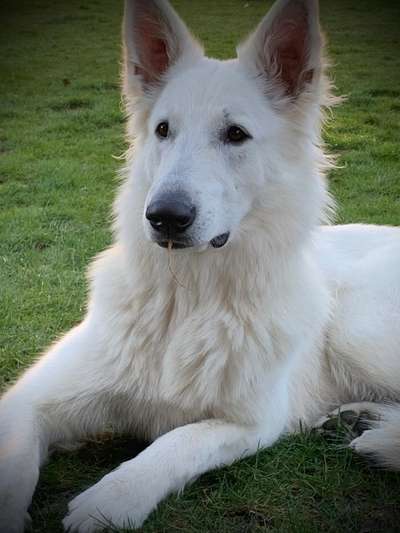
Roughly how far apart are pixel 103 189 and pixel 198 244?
4.91m

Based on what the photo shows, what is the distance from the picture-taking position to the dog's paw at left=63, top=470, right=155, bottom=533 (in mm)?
2529

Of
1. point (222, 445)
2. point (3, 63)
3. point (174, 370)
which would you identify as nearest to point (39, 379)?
point (174, 370)

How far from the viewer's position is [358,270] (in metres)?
4.20

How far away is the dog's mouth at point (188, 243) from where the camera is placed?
2.81m

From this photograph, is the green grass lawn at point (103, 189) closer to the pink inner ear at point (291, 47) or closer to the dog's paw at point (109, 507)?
the dog's paw at point (109, 507)

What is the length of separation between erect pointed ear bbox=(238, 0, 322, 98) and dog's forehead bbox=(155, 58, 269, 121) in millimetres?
113

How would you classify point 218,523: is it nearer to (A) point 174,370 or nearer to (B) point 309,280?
(A) point 174,370

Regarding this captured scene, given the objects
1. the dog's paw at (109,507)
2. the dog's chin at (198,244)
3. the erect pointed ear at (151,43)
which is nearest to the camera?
the dog's paw at (109,507)

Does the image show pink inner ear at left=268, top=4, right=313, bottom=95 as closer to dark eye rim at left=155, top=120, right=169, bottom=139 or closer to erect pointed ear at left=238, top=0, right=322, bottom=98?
erect pointed ear at left=238, top=0, right=322, bottom=98

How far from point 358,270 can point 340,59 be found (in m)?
8.04

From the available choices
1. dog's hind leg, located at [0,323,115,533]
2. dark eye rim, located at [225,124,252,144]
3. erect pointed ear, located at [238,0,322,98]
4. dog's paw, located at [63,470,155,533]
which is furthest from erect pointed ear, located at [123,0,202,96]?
dog's paw, located at [63,470,155,533]

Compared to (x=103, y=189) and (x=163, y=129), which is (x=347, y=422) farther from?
(x=103, y=189)

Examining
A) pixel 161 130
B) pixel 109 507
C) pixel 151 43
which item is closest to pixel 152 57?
pixel 151 43

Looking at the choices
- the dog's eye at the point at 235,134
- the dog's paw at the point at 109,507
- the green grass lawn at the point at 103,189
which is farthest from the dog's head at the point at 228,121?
the green grass lawn at the point at 103,189
